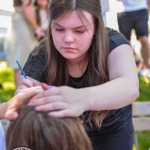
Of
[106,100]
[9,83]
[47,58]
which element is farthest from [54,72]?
[9,83]

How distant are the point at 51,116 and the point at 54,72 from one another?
0.49 meters

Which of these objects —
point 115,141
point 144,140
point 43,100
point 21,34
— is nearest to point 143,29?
point 21,34

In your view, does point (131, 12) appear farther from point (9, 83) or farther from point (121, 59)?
point (121, 59)

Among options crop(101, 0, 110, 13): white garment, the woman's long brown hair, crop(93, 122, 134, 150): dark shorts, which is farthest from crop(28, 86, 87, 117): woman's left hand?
crop(101, 0, 110, 13): white garment

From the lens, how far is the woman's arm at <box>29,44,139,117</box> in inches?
46.0

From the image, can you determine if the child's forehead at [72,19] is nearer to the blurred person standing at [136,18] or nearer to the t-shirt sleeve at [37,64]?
the t-shirt sleeve at [37,64]

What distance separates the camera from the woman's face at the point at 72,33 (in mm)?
1423

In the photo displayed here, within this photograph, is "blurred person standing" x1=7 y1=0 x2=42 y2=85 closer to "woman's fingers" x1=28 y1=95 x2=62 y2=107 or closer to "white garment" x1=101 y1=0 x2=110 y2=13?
"white garment" x1=101 y1=0 x2=110 y2=13

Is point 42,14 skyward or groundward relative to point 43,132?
skyward

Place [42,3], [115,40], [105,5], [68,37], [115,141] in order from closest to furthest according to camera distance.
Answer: [68,37], [115,40], [115,141], [105,5], [42,3]

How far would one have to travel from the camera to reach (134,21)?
4.32 metres

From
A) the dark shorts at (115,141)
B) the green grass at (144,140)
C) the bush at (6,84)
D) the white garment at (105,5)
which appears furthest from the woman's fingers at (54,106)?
the bush at (6,84)

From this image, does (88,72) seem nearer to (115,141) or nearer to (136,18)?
Answer: (115,141)

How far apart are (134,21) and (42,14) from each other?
855 millimetres
